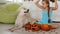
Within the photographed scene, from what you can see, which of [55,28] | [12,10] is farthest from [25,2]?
[55,28]

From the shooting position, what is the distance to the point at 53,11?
2.10 m

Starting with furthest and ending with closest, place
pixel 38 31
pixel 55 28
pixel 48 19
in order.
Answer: pixel 48 19
pixel 55 28
pixel 38 31

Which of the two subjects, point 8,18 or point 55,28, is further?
point 8,18

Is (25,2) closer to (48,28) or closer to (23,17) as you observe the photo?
(23,17)

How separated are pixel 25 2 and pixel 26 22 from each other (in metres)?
0.48

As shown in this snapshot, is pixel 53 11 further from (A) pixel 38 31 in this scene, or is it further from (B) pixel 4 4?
(B) pixel 4 4

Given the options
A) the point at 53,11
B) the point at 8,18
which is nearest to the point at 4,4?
the point at 8,18

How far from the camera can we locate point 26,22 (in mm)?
1869

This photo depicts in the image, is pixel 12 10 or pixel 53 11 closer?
pixel 53 11

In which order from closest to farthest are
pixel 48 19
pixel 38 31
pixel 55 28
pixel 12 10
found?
1. pixel 38 31
2. pixel 55 28
3. pixel 48 19
4. pixel 12 10

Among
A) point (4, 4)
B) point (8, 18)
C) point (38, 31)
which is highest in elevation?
point (4, 4)

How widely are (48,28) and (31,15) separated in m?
0.48

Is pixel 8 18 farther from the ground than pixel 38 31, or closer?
farther from the ground

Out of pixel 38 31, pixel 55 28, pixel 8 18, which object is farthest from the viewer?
pixel 8 18
